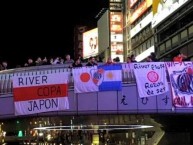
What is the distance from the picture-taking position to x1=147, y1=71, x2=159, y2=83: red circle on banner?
30.2 meters

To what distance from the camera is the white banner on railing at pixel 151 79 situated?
A: 99.0 ft

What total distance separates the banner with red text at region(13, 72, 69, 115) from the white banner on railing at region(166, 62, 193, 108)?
21.0 ft

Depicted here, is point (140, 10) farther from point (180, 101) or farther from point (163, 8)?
point (180, 101)

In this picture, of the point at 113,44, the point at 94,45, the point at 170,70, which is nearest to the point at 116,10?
the point at 113,44

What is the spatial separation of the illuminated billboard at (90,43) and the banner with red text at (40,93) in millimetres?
76946

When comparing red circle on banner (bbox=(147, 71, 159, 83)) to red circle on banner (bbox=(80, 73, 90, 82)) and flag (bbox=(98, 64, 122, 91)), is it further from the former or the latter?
red circle on banner (bbox=(80, 73, 90, 82))

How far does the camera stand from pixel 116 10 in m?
90.4

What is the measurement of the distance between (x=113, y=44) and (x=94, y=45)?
22277mm

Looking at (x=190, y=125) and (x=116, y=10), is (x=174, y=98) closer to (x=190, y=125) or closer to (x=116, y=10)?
(x=190, y=125)

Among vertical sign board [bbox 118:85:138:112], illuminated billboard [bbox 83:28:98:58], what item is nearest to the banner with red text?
vertical sign board [bbox 118:85:138:112]

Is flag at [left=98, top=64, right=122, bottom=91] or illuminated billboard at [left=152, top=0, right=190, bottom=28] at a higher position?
illuminated billboard at [left=152, top=0, right=190, bottom=28]

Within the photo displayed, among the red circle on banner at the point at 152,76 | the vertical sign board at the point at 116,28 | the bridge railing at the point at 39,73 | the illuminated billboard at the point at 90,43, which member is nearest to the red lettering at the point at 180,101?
the red circle on banner at the point at 152,76

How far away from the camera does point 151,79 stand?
99.2 feet

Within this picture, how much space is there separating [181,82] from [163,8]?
3626cm
